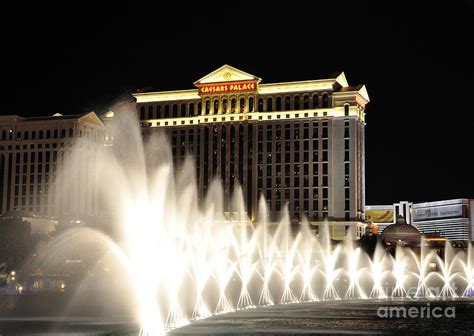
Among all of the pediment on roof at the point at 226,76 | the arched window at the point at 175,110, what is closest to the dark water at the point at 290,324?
the pediment on roof at the point at 226,76

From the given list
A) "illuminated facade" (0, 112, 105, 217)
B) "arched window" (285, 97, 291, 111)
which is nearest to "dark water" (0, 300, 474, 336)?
"arched window" (285, 97, 291, 111)

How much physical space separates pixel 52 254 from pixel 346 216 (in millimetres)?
45156

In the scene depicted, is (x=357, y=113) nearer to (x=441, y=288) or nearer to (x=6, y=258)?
(x=441, y=288)

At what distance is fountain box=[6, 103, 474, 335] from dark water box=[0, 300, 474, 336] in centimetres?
162

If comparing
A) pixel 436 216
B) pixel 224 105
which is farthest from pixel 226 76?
pixel 436 216

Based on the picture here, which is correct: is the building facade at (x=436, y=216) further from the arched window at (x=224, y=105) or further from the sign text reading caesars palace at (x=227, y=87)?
the sign text reading caesars palace at (x=227, y=87)

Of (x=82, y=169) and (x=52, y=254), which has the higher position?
(x=82, y=169)

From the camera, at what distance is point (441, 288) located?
76375 millimetres

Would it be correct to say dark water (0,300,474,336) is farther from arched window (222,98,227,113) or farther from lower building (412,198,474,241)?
lower building (412,198,474,241)

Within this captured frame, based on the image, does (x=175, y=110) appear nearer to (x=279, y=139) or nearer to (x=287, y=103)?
(x=279, y=139)

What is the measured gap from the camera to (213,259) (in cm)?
6450

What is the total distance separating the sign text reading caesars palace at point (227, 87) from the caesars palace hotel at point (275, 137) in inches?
5.8

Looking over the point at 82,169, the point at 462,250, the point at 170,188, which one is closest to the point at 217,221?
the point at 170,188

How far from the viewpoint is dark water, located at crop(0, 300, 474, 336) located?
1314 inches
